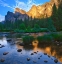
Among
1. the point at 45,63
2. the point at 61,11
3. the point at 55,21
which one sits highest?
the point at 61,11

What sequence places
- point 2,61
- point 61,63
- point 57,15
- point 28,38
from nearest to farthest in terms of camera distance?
point 61,63
point 2,61
point 28,38
point 57,15

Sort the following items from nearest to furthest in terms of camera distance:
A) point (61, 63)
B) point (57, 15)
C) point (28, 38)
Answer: point (61, 63), point (28, 38), point (57, 15)

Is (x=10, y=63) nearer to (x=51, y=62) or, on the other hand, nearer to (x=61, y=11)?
(x=51, y=62)

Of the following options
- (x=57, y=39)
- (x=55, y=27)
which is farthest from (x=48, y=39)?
(x=55, y=27)

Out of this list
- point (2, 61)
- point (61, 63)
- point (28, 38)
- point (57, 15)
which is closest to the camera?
point (61, 63)

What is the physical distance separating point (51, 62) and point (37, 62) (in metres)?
2.20

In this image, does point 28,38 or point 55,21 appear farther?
point 55,21

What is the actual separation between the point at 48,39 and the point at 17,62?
75.3 feet

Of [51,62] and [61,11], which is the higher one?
[61,11]

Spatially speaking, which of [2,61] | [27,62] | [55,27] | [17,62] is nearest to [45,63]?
[27,62]

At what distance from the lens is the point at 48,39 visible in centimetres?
4697

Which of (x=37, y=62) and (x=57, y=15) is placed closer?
(x=37, y=62)

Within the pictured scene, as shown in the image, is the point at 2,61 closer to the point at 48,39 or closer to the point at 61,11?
the point at 48,39

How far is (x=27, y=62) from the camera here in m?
25.4
